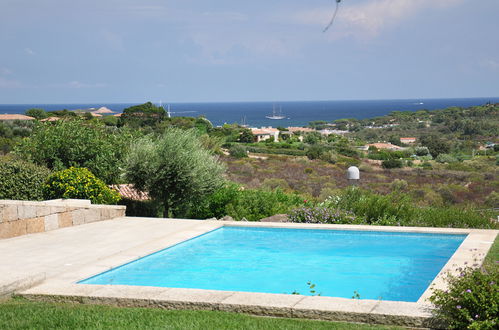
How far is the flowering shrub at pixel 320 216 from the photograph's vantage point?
1138 cm

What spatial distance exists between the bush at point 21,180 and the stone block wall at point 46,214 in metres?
0.99

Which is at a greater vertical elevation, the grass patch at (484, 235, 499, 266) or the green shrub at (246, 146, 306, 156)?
the grass patch at (484, 235, 499, 266)

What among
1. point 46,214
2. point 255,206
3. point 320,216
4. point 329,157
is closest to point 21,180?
point 46,214

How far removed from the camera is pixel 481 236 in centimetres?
943

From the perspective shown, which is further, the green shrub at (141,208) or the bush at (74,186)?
the green shrub at (141,208)

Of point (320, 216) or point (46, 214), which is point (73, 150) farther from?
point (320, 216)

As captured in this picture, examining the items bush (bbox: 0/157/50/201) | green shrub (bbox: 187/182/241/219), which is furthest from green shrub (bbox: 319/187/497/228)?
bush (bbox: 0/157/50/201)

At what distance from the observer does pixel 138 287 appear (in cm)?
620

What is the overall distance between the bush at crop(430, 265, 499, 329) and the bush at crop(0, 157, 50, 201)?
8.70 m

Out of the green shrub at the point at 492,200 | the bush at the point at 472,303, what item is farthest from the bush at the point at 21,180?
the green shrub at the point at 492,200

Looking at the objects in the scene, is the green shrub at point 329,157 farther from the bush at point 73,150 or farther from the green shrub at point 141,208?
the bush at point 73,150

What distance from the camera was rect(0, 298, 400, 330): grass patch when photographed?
4.96m

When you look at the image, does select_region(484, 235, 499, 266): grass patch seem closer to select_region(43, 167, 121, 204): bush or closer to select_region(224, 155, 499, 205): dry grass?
select_region(43, 167, 121, 204): bush

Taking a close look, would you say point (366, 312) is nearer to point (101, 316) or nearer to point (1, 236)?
point (101, 316)
